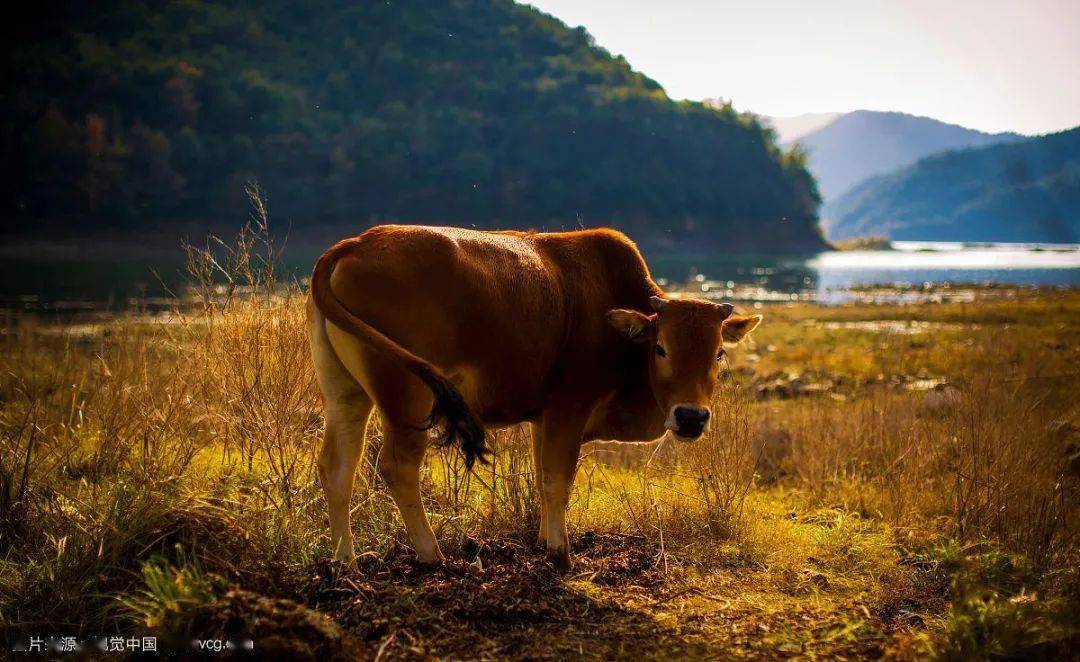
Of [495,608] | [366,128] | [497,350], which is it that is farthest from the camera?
[366,128]

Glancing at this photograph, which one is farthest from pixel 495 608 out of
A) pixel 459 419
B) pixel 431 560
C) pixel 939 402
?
pixel 939 402

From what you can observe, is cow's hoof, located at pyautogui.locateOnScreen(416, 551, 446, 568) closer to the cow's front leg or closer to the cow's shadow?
the cow's shadow

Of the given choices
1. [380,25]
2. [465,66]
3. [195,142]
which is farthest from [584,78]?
[195,142]

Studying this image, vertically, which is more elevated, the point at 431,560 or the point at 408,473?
the point at 408,473

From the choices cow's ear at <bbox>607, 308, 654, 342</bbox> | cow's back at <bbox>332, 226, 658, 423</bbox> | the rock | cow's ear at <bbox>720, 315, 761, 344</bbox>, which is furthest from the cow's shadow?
the rock

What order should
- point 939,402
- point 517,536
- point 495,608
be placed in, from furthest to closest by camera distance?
point 939,402 < point 517,536 < point 495,608

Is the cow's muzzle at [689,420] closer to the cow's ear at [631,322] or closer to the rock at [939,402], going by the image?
the cow's ear at [631,322]

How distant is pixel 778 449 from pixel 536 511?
5.76 m

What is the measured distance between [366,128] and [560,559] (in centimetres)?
9979

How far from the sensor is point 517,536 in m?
6.45

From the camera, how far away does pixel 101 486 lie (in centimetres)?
654

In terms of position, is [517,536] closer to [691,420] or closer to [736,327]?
[691,420]

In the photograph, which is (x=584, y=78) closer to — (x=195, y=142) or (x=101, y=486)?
(x=195, y=142)

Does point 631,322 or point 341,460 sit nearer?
point 341,460
